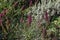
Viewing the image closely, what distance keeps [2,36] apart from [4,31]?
0.35 feet

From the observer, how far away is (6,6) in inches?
204

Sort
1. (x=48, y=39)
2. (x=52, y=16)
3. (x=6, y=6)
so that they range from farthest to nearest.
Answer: (x=6, y=6), (x=52, y=16), (x=48, y=39)

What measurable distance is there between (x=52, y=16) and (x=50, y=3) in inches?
12.3

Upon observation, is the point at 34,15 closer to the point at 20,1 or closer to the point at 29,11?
the point at 29,11

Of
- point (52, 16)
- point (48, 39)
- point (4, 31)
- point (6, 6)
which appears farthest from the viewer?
point (6, 6)

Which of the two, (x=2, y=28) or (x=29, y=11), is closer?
(x=2, y=28)

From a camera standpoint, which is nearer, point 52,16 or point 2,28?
point 2,28

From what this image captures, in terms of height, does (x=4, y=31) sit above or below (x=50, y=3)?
below

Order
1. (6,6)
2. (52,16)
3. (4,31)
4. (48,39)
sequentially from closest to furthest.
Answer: (48,39) < (4,31) < (52,16) < (6,6)

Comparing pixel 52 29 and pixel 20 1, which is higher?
pixel 20 1

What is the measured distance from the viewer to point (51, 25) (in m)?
4.49

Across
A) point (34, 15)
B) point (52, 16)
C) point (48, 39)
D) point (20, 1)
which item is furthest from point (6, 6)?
point (48, 39)

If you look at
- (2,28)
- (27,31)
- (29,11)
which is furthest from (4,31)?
(29,11)

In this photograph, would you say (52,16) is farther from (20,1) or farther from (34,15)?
(20,1)
